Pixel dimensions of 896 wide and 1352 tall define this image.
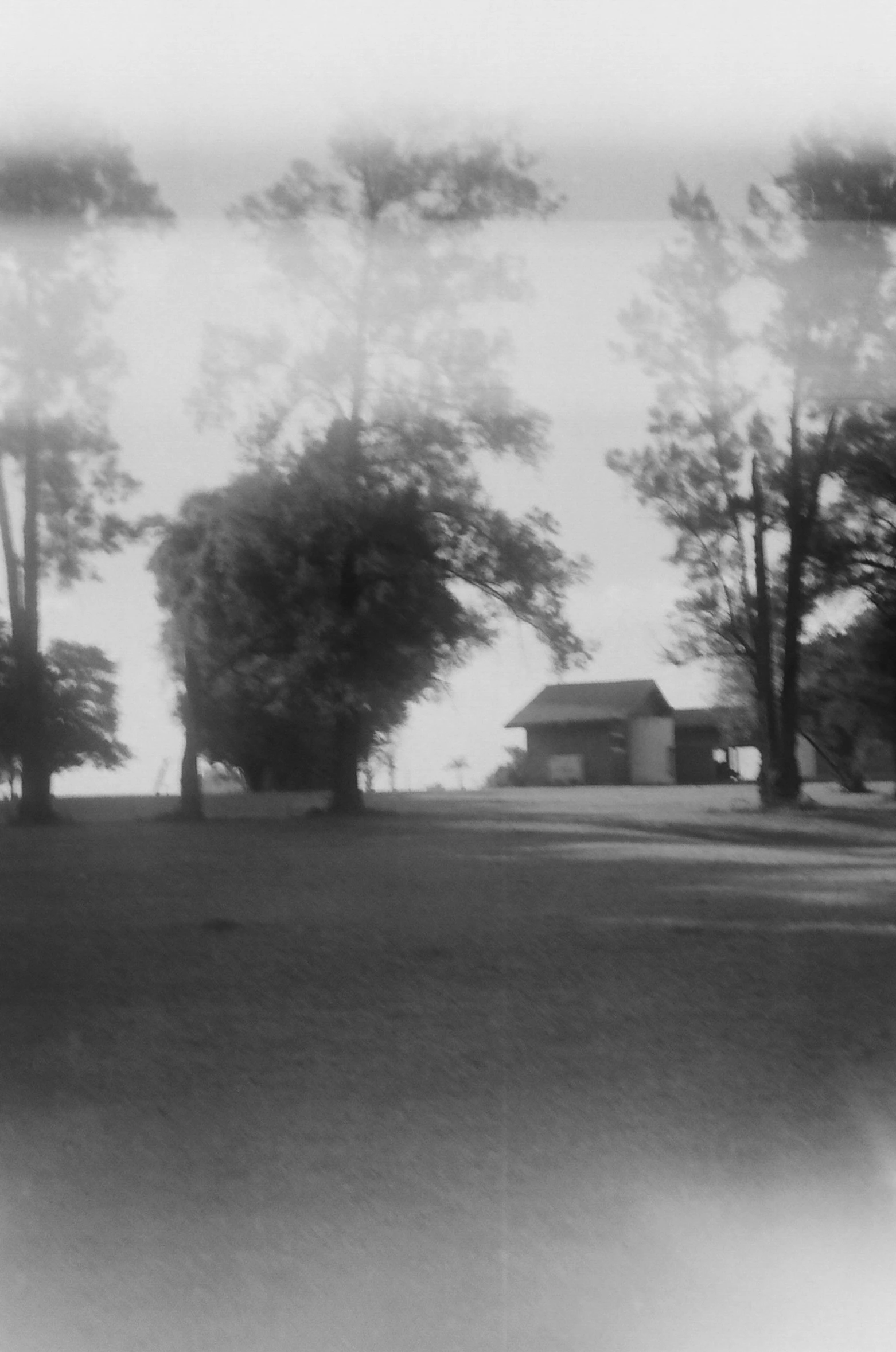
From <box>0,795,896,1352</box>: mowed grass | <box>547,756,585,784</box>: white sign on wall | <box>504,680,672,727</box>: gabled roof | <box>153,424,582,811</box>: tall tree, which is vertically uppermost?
<box>153,424,582,811</box>: tall tree

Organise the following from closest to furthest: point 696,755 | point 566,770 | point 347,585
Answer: point 347,585
point 566,770
point 696,755

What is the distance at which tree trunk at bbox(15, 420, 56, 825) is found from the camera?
3.76 meters

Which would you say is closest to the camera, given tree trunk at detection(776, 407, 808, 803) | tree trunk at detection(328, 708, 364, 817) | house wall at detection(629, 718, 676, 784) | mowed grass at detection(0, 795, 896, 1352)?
mowed grass at detection(0, 795, 896, 1352)

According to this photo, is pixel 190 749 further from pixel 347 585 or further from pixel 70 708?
pixel 347 585

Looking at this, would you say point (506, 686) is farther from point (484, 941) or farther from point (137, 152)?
point (137, 152)

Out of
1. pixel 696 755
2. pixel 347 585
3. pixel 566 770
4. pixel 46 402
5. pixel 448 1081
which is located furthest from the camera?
pixel 696 755

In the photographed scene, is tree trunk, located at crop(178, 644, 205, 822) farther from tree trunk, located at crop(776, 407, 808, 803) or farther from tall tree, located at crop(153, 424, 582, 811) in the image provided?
tree trunk, located at crop(776, 407, 808, 803)

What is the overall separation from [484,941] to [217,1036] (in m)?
0.93

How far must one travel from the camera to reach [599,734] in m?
4.06

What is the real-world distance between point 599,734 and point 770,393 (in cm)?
128

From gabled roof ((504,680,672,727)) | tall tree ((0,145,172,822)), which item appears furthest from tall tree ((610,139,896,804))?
tall tree ((0,145,172,822))

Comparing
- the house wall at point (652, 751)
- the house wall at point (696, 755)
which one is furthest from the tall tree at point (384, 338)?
the house wall at point (696, 755)

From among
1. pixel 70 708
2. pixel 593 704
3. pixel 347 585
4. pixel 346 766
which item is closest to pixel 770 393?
pixel 593 704

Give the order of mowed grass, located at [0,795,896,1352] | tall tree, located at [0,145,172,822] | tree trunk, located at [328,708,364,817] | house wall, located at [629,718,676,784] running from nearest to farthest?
mowed grass, located at [0,795,896,1352] → tall tree, located at [0,145,172,822] → tree trunk, located at [328,708,364,817] → house wall, located at [629,718,676,784]
